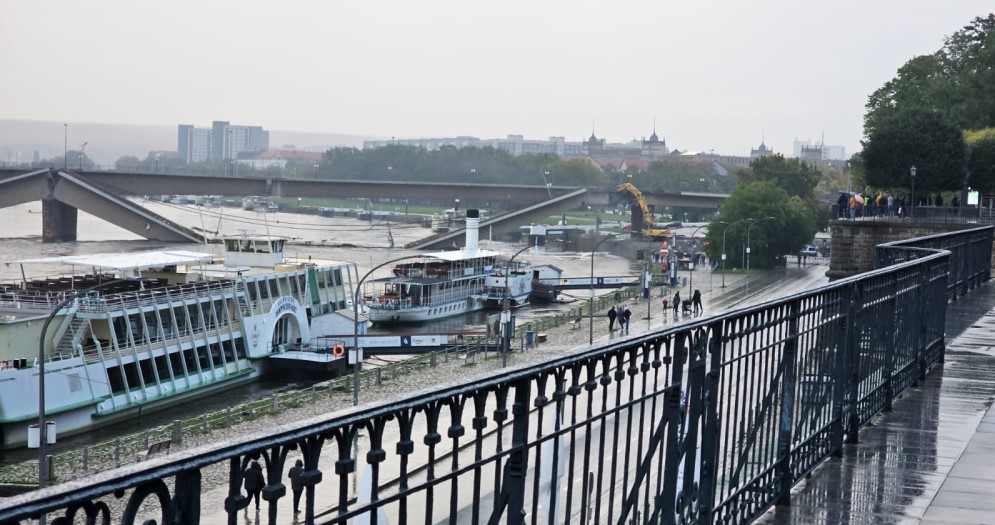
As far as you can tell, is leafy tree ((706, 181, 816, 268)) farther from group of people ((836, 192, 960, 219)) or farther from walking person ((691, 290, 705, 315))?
group of people ((836, 192, 960, 219))

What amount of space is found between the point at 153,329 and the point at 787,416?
109ft

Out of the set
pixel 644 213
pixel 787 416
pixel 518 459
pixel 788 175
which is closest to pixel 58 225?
pixel 644 213

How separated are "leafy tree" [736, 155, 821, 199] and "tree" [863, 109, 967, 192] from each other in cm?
5190

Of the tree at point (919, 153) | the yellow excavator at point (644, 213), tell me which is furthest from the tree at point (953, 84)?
the yellow excavator at point (644, 213)

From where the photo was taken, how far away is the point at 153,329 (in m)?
38.2

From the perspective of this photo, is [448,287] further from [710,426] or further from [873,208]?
[710,426]

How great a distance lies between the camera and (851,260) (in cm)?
4291

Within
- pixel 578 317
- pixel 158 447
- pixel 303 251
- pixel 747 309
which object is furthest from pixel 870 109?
pixel 747 309

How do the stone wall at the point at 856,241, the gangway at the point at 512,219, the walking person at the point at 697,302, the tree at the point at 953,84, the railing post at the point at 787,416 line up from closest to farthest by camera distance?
the railing post at the point at 787,416 < the stone wall at the point at 856,241 < the walking person at the point at 697,302 < the tree at the point at 953,84 < the gangway at the point at 512,219

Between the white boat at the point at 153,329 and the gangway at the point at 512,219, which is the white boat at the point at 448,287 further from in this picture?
the gangway at the point at 512,219

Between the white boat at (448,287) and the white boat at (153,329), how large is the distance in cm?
1124

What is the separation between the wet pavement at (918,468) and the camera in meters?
7.07

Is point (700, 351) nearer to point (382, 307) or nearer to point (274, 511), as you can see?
point (274, 511)

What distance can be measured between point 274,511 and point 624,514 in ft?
8.06
